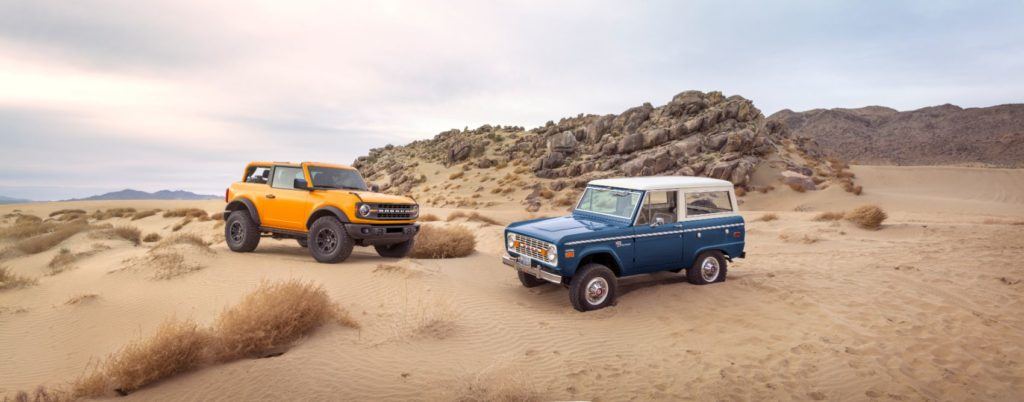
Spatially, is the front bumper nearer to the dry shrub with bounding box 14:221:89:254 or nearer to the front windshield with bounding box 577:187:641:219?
the front windshield with bounding box 577:187:641:219

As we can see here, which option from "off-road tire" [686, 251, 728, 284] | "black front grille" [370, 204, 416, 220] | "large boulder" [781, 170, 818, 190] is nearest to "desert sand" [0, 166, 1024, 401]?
"off-road tire" [686, 251, 728, 284]

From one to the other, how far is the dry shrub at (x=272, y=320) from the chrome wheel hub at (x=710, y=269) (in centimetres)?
643

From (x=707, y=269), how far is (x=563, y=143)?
3142 centimetres

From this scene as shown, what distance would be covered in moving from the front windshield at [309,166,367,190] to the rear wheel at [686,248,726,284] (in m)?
7.77

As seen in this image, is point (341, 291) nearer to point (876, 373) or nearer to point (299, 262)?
point (299, 262)

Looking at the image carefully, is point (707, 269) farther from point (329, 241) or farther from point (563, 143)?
point (563, 143)

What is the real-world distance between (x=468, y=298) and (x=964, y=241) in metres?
13.8

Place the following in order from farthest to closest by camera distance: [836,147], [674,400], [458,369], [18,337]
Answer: [836,147]
[18,337]
[458,369]
[674,400]

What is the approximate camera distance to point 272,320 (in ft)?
20.9

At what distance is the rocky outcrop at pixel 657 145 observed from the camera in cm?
3212

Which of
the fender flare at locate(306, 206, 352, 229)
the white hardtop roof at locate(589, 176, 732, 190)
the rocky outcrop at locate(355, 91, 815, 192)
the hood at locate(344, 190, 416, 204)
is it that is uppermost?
the rocky outcrop at locate(355, 91, 815, 192)

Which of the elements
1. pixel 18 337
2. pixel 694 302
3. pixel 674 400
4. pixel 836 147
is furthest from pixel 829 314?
pixel 836 147

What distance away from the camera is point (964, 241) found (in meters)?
13.7

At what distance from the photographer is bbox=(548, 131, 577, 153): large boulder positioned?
40344 mm
